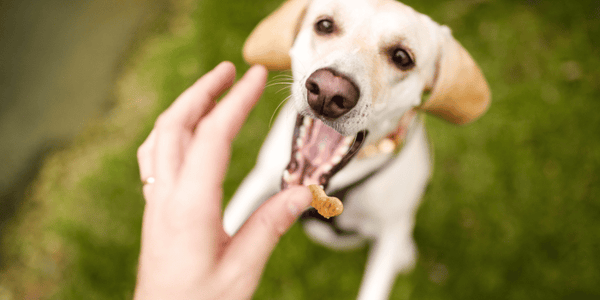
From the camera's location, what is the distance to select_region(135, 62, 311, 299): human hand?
83 cm

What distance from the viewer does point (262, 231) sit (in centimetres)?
91

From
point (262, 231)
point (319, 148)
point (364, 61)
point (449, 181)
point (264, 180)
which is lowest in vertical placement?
point (449, 181)

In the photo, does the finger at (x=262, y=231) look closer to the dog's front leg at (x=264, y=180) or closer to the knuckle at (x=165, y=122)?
the knuckle at (x=165, y=122)

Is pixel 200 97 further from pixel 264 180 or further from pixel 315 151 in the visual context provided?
pixel 264 180

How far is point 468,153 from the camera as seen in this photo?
286 centimetres

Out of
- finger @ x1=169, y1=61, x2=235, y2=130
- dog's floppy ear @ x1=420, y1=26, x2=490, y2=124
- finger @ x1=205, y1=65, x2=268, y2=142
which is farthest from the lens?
dog's floppy ear @ x1=420, y1=26, x2=490, y2=124

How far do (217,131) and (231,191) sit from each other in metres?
1.74

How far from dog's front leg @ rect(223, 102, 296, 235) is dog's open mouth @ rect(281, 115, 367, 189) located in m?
0.35

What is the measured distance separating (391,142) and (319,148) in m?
0.37

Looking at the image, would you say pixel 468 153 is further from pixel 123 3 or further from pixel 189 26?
pixel 123 3

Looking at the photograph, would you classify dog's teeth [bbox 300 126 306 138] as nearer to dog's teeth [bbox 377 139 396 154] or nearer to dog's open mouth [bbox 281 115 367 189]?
dog's open mouth [bbox 281 115 367 189]

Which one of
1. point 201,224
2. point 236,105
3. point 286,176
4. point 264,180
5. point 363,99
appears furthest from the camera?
point 264,180

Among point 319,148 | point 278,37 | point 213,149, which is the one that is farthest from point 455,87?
point 213,149

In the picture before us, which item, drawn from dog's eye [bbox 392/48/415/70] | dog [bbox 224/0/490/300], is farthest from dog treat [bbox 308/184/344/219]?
dog's eye [bbox 392/48/415/70]
